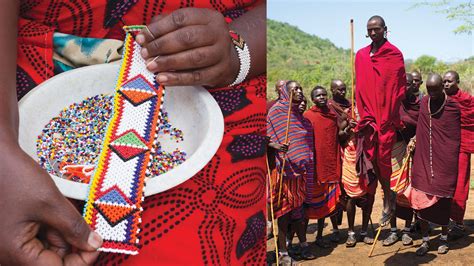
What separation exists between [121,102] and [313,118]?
5741 mm

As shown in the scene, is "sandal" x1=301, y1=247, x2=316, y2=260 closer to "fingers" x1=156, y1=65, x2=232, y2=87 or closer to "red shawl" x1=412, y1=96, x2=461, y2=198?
"red shawl" x1=412, y1=96, x2=461, y2=198

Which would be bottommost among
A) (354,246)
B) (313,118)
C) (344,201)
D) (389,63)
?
(354,246)

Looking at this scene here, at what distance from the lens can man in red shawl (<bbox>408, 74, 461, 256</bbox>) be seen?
5.91 m

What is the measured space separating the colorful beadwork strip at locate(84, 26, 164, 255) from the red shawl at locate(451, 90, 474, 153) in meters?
5.82

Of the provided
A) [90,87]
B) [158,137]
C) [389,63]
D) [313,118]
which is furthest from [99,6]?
[313,118]

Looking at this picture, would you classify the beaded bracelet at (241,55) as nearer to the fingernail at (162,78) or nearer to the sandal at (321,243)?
the fingernail at (162,78)

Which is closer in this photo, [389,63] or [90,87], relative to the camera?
[90,87]

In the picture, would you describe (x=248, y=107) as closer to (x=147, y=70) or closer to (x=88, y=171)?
(x=147, y=70)

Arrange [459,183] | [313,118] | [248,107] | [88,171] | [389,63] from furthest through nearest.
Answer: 1. [313,118]
2. [459,183]
3. [389,63]
4. [248,107]
5. [88,171]

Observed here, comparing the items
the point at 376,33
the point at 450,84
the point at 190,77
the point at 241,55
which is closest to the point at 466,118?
the point at 450,84

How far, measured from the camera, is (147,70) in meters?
1.08

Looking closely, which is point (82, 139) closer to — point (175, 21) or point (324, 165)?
point (175, 21)

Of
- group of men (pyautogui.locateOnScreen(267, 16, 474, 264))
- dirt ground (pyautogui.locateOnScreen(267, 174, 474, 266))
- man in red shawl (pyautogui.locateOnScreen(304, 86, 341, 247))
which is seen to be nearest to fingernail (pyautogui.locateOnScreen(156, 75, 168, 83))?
group of men (pyautogui.locateOnScreen(267, 16, 474, 264))

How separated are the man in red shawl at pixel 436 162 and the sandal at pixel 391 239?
1.57ft
